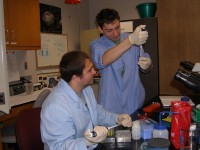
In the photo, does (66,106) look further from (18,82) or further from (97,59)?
(18,82)

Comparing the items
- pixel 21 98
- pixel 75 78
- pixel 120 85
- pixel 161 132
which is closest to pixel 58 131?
pixel 75 78

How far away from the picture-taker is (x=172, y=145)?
1.15 meters

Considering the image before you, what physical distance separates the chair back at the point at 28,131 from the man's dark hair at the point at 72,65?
14.4 inches

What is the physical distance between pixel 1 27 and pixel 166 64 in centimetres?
216

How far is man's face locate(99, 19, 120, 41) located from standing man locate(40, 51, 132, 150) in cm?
52

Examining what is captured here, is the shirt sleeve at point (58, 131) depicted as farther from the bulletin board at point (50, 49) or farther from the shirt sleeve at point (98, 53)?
the bulletin board at point (50, 49)

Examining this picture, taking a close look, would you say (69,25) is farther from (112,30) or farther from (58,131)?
(58,131)

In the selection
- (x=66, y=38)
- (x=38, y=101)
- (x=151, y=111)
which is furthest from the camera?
(x=66, y=38)

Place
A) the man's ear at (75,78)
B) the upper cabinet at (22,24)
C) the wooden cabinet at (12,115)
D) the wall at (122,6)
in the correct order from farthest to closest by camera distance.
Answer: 1. the wall at (122,6)
2. the upper cabinet at (22,24)
3. the wooden cabinet at (12,115)
4. the man's ear at (75,78)

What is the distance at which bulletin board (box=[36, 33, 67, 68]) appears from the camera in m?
3.55

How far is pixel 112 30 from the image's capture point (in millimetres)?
1855

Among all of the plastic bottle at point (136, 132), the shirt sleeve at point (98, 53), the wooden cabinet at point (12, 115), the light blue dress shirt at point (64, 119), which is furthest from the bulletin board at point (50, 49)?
the plastic bottle at point (136, 132)

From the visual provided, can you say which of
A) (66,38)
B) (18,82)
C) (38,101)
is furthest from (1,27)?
(66,38)

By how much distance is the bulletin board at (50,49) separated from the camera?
3.55m
